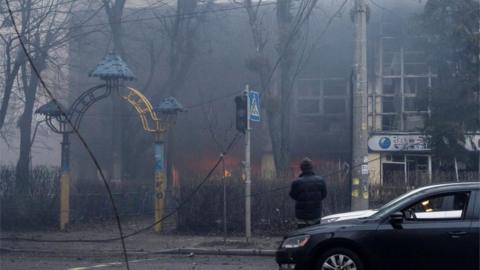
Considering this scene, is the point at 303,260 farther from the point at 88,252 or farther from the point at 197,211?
the point at 197,211

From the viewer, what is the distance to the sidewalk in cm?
1609

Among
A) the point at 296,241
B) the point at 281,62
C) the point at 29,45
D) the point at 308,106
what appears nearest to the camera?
the point at 296,241

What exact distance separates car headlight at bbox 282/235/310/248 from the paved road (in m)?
3.26

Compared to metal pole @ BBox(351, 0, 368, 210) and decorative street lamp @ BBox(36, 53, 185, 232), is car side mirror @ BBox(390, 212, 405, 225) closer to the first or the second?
metal pole @ BBox(351, 0, 368, 210)

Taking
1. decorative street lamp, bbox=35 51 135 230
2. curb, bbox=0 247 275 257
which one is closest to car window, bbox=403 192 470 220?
curb, bbox=0 247 275 257

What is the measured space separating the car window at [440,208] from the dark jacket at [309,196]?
3.48 metres

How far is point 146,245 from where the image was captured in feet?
56.7

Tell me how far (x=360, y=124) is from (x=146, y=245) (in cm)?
581

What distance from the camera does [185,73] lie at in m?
31.6

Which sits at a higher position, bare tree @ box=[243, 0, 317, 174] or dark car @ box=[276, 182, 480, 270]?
bare tree @ box=[243, 0, 317, 174]

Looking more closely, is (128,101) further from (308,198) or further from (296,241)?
(296,241)

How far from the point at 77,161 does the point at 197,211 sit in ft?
60.5

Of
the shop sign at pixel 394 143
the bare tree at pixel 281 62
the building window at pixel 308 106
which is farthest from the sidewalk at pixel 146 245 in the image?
the building window at pixel 308 106

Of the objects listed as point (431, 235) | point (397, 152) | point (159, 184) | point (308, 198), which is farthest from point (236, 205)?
point (397, 152)
